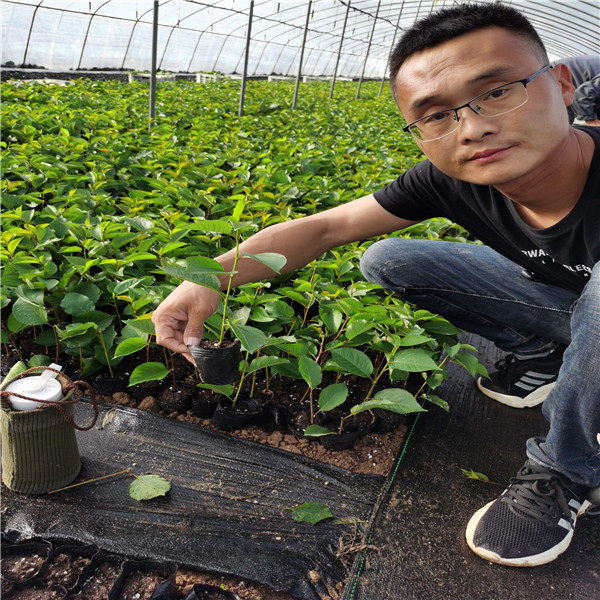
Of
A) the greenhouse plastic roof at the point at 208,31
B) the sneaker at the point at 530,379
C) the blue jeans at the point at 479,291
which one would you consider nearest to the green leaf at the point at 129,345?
the blue jeans at the point at 479,291

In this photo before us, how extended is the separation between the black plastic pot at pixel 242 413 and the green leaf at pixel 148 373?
22 cm

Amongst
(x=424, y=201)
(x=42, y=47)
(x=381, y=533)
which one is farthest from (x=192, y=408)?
(x=42, y=47)

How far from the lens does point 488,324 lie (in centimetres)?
216

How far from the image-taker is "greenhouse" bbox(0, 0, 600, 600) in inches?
51.1

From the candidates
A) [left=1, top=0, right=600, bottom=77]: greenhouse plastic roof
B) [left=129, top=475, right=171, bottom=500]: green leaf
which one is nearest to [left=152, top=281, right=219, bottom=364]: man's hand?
[left=129, top=475, right=171, bottom=500]: green leaf

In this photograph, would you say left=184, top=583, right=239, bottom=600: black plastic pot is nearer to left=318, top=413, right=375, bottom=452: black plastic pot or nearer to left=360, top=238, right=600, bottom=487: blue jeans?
left=318, top=413, right=375, bottom=452: black plastic pot

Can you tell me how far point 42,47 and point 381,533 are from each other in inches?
578

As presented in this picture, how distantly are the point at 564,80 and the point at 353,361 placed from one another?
947 millimetres

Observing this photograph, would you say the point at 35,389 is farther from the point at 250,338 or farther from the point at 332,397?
the point at 332,397

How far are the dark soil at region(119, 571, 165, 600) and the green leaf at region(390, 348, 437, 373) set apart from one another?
86cm

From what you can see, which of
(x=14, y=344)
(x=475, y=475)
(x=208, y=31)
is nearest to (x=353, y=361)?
(x=475, y=475)

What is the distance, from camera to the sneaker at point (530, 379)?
6.82 ft

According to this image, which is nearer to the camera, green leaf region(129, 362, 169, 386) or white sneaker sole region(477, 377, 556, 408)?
green leaf region(129, 362, 169, 386)

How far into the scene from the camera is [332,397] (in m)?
1.67
